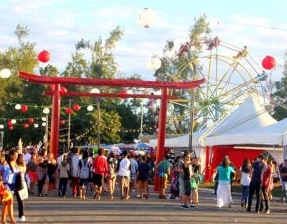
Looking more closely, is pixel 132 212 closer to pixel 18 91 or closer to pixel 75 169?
pixel 75 169

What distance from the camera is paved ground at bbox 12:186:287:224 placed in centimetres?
1644

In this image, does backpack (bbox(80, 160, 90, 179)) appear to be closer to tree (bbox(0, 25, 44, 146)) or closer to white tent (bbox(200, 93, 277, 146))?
white tent (bbox(200, 93, 277, 146))

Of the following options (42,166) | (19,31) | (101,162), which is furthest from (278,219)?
(19,31)

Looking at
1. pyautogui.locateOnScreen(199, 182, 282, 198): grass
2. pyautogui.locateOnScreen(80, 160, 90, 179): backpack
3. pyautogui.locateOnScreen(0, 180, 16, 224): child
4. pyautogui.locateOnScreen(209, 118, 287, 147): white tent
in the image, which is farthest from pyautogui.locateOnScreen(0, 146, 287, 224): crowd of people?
pyautogui.locateOnScreen(199, 182, 282, 198): grass

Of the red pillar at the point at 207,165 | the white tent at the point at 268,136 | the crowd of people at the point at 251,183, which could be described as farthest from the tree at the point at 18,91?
the crowd of people at the point at 251,183

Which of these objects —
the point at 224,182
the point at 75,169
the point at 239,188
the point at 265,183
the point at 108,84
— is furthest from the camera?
the point at 239,188

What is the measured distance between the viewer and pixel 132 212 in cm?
1839

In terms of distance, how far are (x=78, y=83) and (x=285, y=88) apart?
5451 cm

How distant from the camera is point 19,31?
76.4m

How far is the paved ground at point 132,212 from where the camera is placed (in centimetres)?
1644

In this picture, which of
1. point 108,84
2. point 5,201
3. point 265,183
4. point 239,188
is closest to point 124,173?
point 265,183

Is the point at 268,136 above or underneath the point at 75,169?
above

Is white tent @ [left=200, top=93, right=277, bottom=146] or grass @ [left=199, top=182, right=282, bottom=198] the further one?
white tent @ [left=200, top=93, right=277, bottom=146]

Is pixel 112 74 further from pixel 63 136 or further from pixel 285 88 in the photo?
pixel 285 88
